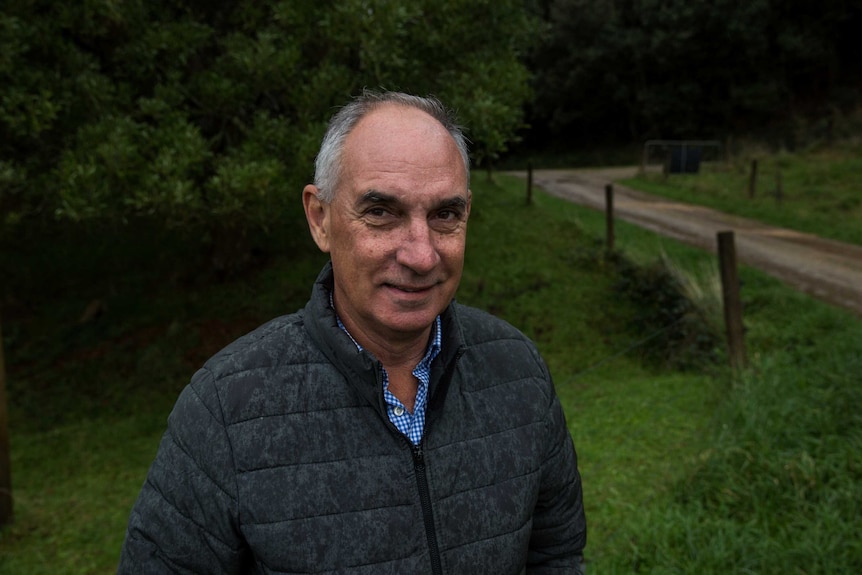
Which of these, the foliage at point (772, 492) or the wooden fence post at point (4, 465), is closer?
the foliage at point (772, 492)

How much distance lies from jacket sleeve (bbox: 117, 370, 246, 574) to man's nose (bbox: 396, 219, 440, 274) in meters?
0.50

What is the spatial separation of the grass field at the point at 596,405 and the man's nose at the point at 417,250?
2.75 metres

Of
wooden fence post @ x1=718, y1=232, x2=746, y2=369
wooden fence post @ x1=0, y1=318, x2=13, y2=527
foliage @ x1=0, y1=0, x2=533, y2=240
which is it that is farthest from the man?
foliage @ x1=0, y1=0, x2=533, y2=240

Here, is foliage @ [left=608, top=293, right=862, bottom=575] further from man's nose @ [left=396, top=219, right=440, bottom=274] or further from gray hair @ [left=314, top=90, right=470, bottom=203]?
gray hair @ [left=314, top=90, right=470, bottom=203]

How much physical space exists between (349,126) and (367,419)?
2.07 ft

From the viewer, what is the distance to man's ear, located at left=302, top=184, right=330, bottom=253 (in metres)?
1.65

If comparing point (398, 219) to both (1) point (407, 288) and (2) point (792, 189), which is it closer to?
(1) point (407, 288)

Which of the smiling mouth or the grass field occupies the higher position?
the smiling mouth

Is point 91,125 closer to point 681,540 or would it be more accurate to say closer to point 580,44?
point 681,540

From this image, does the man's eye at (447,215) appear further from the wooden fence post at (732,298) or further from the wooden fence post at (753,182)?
the wooden fence post at (753,182)

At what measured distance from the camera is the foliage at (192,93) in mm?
6398

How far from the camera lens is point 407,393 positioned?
1.66m

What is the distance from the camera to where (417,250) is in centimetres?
150

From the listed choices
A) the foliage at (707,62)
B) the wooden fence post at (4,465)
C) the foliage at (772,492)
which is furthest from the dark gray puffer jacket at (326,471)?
the foliage at (707,62)
